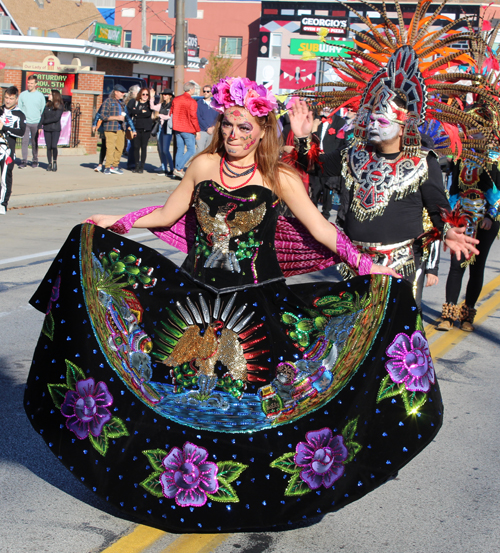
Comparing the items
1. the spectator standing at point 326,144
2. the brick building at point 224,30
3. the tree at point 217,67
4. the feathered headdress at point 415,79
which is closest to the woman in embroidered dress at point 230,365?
the feathered headdress at point 415,79

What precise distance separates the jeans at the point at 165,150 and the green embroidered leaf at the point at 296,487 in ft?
51.2

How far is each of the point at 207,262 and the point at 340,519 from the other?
1402 millimetres

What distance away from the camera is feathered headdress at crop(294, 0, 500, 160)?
178 inches

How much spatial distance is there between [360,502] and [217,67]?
48253mm

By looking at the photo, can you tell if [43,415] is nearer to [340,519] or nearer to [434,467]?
[340,519]

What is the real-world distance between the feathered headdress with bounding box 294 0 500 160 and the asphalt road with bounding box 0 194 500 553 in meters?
1.81

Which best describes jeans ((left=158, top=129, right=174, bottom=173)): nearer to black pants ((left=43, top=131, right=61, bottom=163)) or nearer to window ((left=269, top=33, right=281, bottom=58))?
black pants ((left=43, top=131, right=61, bottom=163))

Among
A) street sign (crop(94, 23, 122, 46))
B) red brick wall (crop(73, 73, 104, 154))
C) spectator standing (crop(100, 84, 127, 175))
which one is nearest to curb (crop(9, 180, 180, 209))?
spectator standing (crop(100, 84, 127, 175))

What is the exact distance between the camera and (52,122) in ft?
54.1

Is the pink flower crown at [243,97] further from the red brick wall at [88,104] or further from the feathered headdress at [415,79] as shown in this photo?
the red brick wall at [88,104]

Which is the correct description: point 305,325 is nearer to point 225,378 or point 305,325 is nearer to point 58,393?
point 225,378

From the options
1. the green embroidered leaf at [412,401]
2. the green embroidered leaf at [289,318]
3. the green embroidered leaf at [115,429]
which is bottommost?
the green embroidered leaf at [115,429]

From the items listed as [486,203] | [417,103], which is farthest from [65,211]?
[417,103]

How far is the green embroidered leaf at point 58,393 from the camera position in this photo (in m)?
3.37
